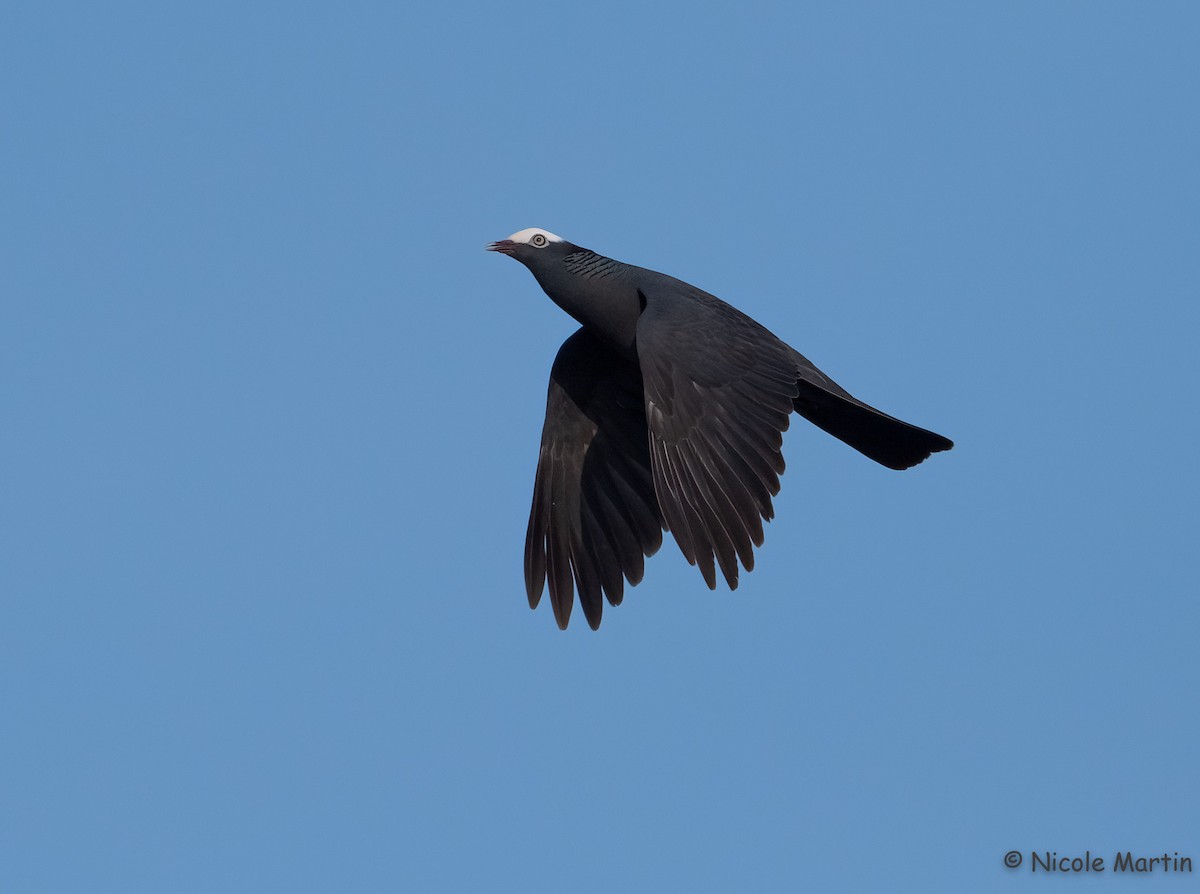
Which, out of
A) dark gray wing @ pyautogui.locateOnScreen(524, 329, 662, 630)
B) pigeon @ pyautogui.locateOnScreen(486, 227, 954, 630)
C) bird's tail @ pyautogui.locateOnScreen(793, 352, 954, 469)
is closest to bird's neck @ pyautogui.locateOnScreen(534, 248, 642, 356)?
pigeon @ pyautogui.locateOnScreen(486, 227, 954, 630)

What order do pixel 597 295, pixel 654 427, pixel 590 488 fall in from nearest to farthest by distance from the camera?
pixel 654 427 → pixel 597 295 → pixel 590 488

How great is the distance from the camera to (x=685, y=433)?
348 inches

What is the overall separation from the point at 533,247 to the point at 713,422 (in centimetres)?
216

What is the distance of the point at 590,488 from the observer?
37.0ft

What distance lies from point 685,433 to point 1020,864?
115 inches

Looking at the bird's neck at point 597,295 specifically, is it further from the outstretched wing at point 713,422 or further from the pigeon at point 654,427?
the outstretched wing at point 713,422

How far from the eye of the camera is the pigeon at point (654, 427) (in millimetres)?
8602

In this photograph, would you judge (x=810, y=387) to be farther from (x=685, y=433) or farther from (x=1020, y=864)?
(x=1020, y=864)

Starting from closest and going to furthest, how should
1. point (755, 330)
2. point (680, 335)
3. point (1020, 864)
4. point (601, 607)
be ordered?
point (1020, 864), point (680, 335), point (755, 330), point (601, 607)

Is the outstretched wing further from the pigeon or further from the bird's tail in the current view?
the bird's tail

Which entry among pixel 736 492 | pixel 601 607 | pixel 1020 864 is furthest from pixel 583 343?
pixel 1020 864

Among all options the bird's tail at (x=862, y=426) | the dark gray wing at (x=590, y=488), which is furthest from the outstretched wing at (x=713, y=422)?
the dark gray wing at (x=590, y=488)

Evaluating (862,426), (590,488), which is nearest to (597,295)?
(590,488)

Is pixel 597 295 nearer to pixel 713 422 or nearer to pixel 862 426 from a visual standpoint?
pixel 713 422
